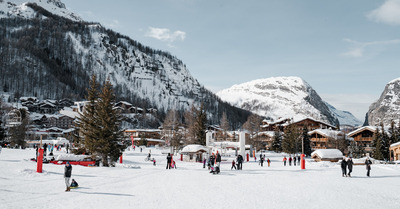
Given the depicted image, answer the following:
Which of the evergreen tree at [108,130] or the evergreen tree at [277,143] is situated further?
the evergreen tree at [277,143]

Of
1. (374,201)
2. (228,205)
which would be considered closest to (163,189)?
(228,205)

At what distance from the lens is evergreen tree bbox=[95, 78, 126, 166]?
83.6 feet

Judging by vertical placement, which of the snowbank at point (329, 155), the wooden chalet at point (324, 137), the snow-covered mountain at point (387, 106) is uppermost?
the snow-covered mountain at point (387, 106)

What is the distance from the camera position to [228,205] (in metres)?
10.3

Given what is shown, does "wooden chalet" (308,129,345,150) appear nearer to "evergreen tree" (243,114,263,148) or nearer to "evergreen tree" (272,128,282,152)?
"evergreen tree" (272,128,282,152)

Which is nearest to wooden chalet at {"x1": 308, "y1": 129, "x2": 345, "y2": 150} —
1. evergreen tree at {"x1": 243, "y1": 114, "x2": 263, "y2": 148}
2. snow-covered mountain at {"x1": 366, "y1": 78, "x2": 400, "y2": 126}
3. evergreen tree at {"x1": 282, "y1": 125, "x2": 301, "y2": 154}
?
evergreen tree at {"x1": 282, "y1": 125, "x2": 301, "y2": 154}

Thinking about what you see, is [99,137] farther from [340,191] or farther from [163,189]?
[340,191]

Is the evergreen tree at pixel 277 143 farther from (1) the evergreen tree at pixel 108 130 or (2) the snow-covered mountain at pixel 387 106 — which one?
(2) the snow-covered mountain at pixel 387 106

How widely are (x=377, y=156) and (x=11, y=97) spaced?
130 meters

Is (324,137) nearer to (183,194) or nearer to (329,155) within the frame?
(329,155)

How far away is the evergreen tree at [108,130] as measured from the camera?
25.5 meters

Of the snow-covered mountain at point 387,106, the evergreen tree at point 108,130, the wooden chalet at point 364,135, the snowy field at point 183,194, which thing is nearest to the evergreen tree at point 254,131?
the wooden chalet at point 364,135

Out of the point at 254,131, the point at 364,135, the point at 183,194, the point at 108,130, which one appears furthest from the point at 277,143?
the point at 183,194

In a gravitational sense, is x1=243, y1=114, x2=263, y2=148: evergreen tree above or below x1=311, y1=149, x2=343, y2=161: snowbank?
above
